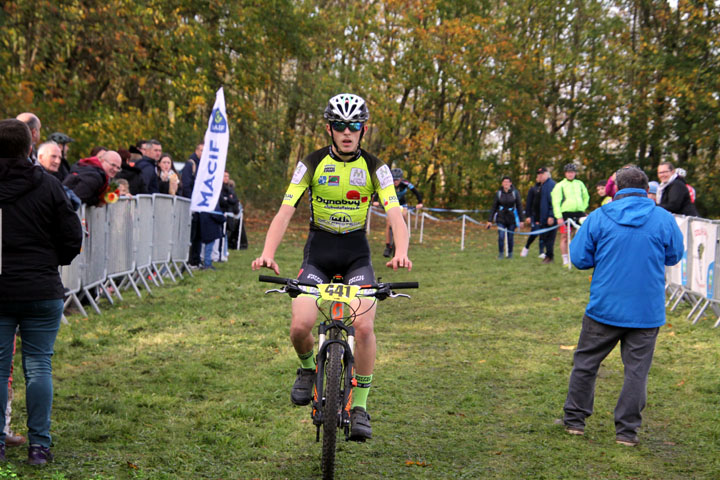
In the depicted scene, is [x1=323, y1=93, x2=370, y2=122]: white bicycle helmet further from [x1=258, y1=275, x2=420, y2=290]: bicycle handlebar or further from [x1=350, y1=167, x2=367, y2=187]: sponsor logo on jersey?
[x1=258, y1=275, x2=420, y2=290]: bicycle handlebar

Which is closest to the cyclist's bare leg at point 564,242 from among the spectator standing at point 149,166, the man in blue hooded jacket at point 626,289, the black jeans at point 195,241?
the black jeans at point 195,241

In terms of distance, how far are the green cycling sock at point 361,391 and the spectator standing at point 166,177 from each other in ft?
33.8

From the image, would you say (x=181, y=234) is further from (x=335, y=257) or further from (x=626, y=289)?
(x=626, y=289)

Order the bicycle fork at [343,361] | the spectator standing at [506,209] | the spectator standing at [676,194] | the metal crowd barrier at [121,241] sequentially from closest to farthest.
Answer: the bicycle fork at [343,361] → the metal crowd barrier at [121,241] → the spectator standing at [676,194] → the spectator standing at [506,209]

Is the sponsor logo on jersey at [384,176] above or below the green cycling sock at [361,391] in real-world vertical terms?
above

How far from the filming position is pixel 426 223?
3772cm

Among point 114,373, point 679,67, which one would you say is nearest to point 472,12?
point 679,67

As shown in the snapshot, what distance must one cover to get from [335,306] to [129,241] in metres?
7.81

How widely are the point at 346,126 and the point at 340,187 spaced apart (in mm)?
423

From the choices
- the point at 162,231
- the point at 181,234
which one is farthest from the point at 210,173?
the point at 162,231

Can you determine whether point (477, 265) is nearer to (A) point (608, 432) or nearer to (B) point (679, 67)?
(A) point (608, 432)

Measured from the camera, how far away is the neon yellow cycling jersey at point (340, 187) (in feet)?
18.4

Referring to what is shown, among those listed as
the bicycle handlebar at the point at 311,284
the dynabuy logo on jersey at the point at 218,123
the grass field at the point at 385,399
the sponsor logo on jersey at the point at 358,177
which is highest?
the dynabuy logo on jersey at the point at 218,123

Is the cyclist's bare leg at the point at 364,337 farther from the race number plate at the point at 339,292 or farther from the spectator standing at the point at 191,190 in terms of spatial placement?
the spectator standing at the point at 191,190
